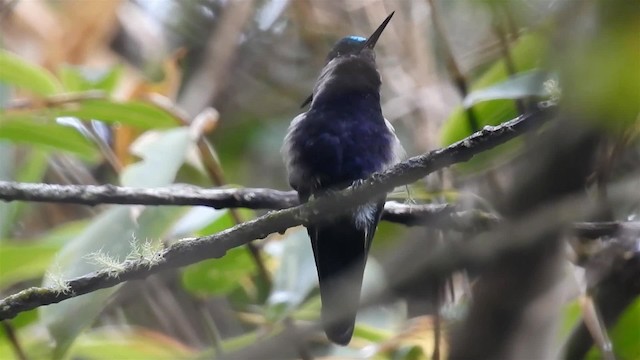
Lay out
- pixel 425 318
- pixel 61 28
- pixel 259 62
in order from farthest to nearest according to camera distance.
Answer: pixel 259 62
pixel 61 28
pixel 425 318

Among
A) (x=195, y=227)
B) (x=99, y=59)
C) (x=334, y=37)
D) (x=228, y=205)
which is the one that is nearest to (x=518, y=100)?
(x=228, y=205)

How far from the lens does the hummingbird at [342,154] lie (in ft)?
6.43

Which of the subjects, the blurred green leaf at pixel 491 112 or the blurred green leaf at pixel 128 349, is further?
the blurred green leaf at pixel 128 349

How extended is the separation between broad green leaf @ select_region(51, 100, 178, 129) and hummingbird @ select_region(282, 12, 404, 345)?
1.40 ft

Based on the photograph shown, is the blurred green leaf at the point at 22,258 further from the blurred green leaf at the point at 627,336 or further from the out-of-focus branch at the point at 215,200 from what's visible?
the blurred green leaf at the point at 627,336

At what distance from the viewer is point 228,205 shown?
1941 mm

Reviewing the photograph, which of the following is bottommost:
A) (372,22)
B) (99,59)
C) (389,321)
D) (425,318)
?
(389,321)

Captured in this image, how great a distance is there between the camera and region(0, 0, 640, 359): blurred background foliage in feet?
4.66

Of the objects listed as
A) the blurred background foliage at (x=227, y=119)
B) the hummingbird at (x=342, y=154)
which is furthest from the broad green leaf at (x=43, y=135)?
the hummingbird at (x=342, y=154)

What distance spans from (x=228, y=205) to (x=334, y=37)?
6.98 ft

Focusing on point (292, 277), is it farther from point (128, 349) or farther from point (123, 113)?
point (123, 113)

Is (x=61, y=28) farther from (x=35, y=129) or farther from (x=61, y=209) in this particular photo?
(x=35, y=129)

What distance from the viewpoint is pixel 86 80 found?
106 inches

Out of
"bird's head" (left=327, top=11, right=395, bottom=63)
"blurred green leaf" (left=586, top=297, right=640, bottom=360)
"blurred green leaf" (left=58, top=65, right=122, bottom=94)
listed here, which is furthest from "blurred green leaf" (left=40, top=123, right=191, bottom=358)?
"blurred green leaf" (left=586, top=297, right=640, bottom=360)
